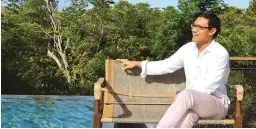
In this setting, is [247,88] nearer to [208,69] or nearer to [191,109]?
[208,69]

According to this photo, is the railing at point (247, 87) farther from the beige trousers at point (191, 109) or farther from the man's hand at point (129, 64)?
the beige trousers at point (191, 109)

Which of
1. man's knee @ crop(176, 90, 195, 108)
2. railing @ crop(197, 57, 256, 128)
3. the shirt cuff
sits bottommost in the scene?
railing @ crop(197, 57, 256, 128)

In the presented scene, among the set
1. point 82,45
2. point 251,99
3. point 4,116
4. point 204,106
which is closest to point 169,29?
point 82,45

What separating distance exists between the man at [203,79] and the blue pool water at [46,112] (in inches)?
192

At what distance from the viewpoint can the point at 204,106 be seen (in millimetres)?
2691

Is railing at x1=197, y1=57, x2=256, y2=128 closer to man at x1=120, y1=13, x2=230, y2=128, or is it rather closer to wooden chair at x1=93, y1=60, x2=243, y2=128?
wooden chair at x1=93, y1=60, x2=243, y2=128

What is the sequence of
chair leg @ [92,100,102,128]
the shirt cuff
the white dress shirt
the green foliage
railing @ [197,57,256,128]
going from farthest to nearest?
1. the green foliage
2. railing @ [197,57,256,128]
3. the shirt cuff
4. chair leg @ [92,100,102,128]
5. the white dress shirt

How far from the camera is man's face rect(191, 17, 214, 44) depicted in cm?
287

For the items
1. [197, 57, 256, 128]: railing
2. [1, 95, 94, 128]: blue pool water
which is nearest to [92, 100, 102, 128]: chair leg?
[197, 57, 256, 128]: railing

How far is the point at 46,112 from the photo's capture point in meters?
8.53

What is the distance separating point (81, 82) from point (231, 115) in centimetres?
779

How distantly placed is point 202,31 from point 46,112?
6100mm

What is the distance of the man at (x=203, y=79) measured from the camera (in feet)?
8.46

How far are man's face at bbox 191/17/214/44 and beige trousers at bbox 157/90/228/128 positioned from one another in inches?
15.2
